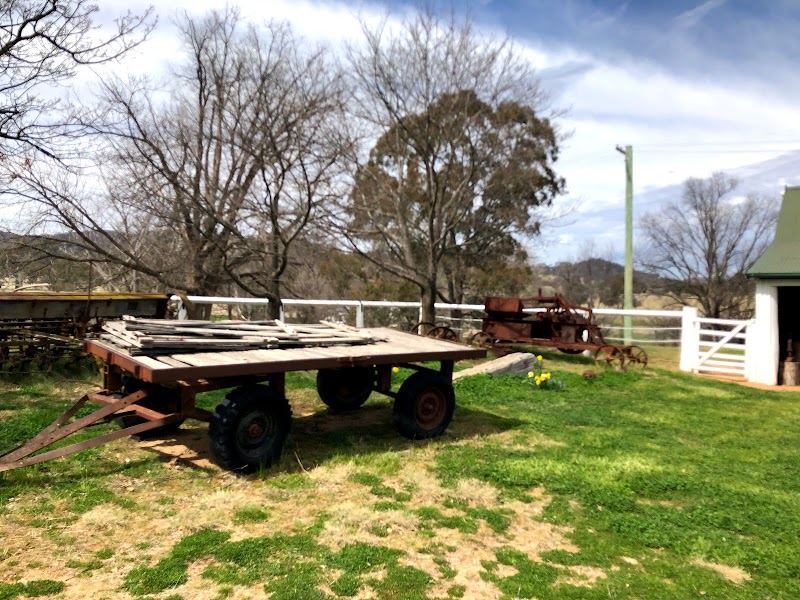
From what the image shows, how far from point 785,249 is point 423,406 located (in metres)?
9.28

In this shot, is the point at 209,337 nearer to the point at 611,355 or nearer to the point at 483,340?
the point at 483,340

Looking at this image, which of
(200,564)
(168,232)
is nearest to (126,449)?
(200,564)

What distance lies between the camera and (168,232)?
14836 millimetres

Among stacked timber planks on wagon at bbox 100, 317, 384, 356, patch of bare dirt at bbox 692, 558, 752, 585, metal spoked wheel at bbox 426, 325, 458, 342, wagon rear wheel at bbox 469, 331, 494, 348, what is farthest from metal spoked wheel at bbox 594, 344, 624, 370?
patch of bare dirt at bbox 692, 558, 752, 585

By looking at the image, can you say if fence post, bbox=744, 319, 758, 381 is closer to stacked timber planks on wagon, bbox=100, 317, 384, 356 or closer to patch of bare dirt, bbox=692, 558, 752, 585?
stacked timber planks on wagon, bbox=100, 317, 384, 356

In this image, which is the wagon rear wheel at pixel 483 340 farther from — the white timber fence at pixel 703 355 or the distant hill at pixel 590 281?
the distant hill at pixel 590 281

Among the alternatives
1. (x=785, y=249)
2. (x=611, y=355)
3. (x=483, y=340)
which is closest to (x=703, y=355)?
(x=611, y=355)

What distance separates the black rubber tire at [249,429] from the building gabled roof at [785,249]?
32.3 ft

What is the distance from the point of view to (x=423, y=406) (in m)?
6.32

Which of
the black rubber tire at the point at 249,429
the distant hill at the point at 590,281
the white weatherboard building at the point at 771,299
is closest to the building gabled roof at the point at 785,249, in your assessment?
the white weatherboard building at the point at 771,299

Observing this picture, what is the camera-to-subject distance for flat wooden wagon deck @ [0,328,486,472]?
4.58m

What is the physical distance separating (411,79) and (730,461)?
8.72m

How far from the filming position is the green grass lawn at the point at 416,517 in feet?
10.7

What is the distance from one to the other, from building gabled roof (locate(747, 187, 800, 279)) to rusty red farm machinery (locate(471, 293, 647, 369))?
2.75 m
